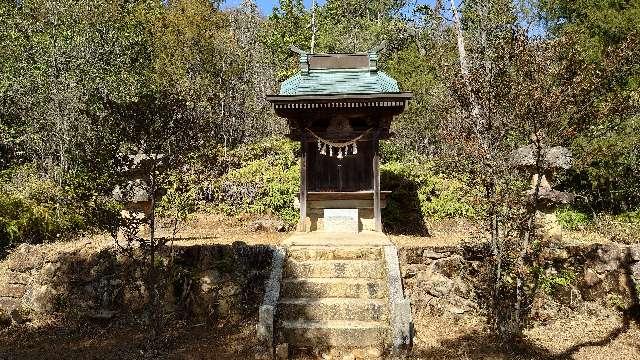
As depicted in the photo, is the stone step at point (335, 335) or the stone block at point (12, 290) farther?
the stone block at point (12, 290)

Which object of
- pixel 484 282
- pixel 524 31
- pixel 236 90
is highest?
pixel 236 90

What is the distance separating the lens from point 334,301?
882 centimetres

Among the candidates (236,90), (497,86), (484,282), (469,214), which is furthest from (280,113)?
(236,90)

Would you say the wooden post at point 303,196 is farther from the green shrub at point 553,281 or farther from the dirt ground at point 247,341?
the green shrub at point 553,281

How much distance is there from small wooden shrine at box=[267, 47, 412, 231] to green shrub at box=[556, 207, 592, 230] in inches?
257

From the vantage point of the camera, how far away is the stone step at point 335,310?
861 cm

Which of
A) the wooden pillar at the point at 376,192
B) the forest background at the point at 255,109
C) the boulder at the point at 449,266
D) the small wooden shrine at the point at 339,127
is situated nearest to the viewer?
the forest background at the point at 255,109

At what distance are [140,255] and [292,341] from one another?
4.20 meters

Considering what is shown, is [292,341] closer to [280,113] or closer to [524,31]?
[280,113]

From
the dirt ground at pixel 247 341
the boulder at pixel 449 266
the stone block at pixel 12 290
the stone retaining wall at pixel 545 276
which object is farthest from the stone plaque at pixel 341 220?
the stone block at pixel 12 290

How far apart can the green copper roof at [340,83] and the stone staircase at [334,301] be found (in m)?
4.27

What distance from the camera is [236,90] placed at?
2409 centimetres

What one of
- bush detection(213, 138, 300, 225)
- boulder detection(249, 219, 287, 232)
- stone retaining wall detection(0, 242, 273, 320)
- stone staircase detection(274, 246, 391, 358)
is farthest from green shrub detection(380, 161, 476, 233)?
stone retaining wall detection(0, 242, 273, 320)

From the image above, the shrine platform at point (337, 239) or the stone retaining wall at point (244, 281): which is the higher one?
the shrine platform at point (337, 239)
